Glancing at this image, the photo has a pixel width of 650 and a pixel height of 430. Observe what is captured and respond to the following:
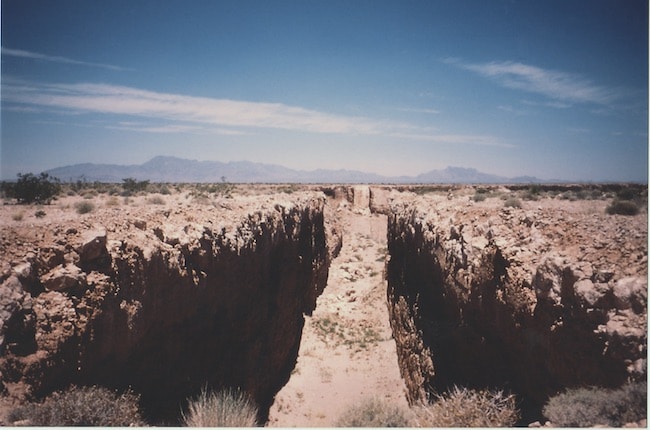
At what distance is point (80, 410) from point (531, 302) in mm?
8373

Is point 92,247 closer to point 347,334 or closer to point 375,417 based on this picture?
point 375,417

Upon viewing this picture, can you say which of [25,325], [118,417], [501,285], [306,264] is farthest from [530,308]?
[306,264]

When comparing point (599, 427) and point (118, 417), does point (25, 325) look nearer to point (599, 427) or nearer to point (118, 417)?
point (118, 417)

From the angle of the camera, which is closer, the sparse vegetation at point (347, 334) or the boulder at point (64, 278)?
the boulder at point (64, 278)

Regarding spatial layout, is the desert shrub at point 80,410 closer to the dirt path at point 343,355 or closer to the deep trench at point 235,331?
the deep trench at point 235,331

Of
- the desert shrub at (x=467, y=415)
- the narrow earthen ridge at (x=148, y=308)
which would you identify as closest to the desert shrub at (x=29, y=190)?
the narrow earthen ridge at (x=148, y=308)

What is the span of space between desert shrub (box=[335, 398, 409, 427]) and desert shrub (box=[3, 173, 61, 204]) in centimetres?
1685

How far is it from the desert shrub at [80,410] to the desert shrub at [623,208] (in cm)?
1200

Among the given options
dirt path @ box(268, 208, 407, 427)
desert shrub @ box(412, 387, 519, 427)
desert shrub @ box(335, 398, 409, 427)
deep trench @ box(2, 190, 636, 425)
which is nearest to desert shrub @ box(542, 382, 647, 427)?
deep trench @ box(2, 190, 636, 425)

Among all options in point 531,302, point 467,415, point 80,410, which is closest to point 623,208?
point 531,302

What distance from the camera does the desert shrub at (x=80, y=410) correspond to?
19.1 feet

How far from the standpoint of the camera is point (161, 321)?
9.16 metres

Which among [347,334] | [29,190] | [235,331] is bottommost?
[347,334]

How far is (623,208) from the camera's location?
9984 mm
